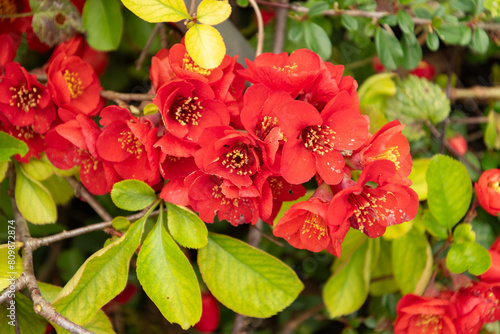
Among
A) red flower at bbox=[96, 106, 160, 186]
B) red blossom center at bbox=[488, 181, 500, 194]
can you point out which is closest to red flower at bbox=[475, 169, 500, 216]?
red blossom center at bbox=[488, 181, 500, 194]

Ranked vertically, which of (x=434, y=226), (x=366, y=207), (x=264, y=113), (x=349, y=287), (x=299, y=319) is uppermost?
(x=264, y=113)

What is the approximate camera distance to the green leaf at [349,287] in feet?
3.24

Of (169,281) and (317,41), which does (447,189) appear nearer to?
(317,41)

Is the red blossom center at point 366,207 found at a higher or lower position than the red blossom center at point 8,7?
lower

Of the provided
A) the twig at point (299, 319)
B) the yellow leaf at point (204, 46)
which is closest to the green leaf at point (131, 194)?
the yellow leaf at point (204, 46)

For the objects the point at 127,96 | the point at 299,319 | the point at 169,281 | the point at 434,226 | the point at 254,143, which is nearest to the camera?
the point at 254,143

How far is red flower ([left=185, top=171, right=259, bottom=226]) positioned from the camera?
622mm

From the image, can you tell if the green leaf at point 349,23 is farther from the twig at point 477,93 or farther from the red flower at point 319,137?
the twig at point 477,93

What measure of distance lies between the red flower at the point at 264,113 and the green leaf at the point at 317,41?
0.33 m

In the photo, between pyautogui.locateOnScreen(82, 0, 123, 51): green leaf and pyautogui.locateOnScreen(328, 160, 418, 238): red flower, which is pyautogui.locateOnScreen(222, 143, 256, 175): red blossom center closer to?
pyautogui.locateOnScreen(328, 160, 418, 238): red flower

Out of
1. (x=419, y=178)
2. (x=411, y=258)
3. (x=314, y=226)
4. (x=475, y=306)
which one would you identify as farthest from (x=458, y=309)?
(x=314, y=226)

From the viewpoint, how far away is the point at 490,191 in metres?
0.83

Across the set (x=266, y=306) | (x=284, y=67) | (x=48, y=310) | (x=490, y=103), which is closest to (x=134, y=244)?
(x=48, y=310)

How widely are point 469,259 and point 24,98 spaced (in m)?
0.86
